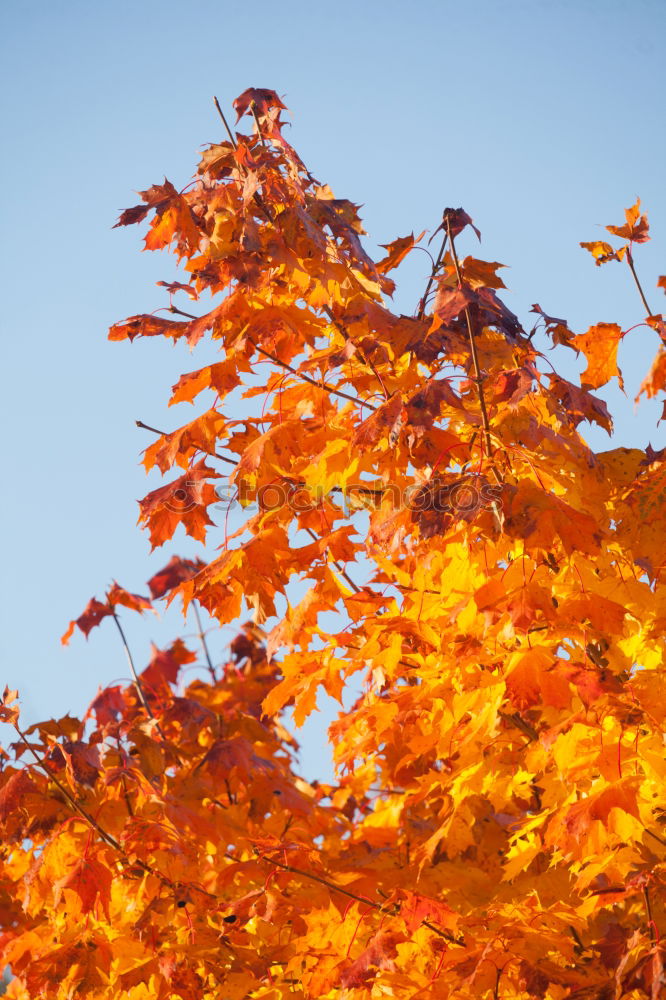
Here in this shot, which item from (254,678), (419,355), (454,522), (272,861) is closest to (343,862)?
(272,861)

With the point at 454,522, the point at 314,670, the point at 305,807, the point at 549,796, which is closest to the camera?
the point at 454,522

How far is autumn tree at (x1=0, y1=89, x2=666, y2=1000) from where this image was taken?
10.6ft

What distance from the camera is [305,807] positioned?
5.00 meters

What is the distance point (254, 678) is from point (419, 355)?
460 centimetres

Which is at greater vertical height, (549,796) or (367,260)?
(367,260)

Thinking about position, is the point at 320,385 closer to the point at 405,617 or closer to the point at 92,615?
the point at 405,617

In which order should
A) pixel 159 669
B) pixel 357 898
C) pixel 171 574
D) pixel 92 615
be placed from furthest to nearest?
1. pixel 171 574
2. pixel 159 669
3. pixel 92 615
4. pixel 357 898

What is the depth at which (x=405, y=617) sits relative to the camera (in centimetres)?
366

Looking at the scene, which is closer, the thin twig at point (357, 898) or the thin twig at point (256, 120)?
the thin twig at point (357, 898)

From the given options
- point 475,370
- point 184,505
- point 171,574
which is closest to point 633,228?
point 475,370

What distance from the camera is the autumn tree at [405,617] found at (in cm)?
322

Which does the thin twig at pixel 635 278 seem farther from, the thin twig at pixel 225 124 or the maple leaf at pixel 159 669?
the maple leaf at pixel 159 669

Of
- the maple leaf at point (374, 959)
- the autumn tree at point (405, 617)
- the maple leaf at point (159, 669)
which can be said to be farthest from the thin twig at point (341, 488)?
the maple leaf at point (159, 669)

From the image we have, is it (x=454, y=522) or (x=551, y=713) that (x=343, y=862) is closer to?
Result: (x=551, y=713)
